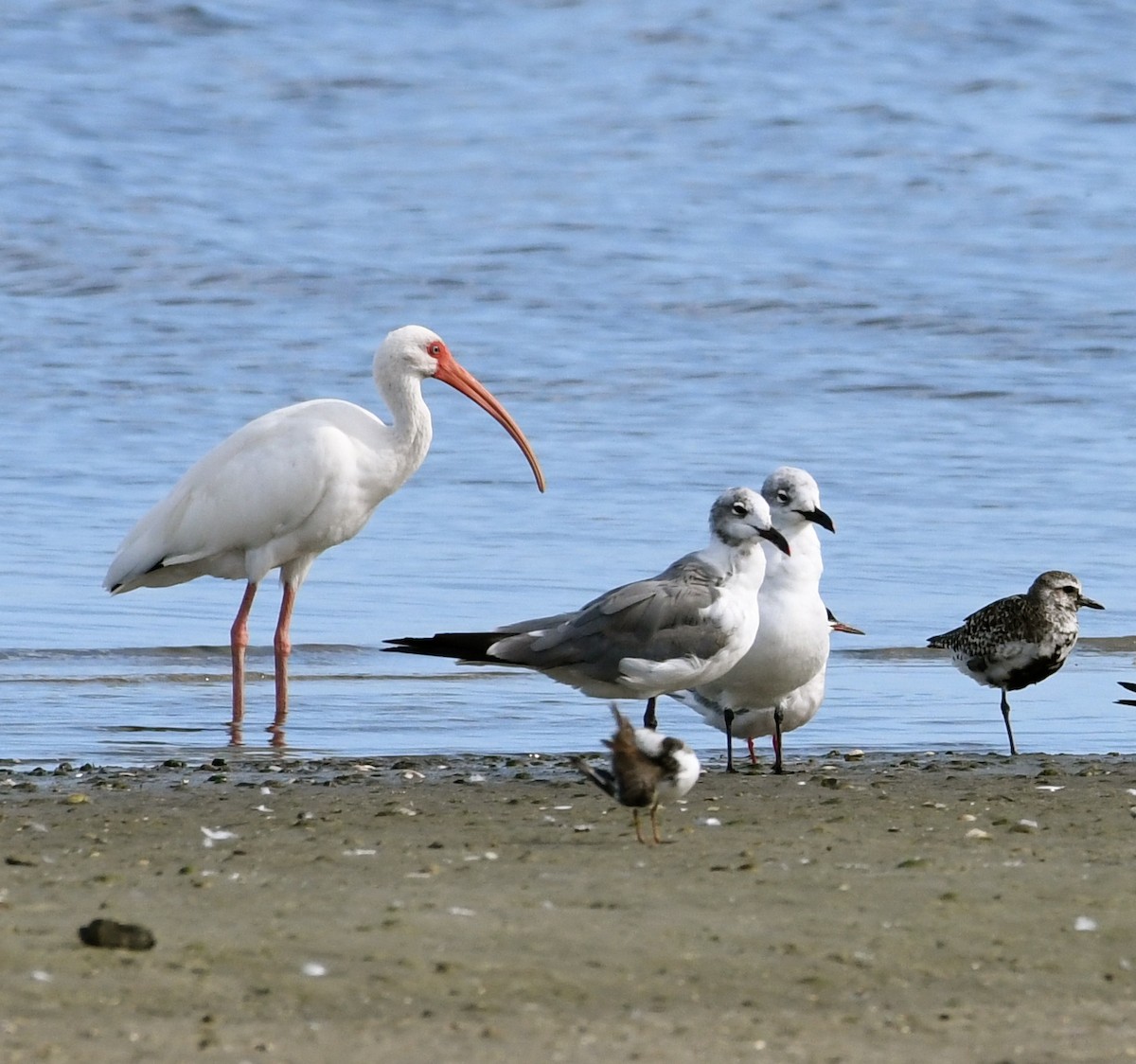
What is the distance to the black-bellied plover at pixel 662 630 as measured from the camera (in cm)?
820

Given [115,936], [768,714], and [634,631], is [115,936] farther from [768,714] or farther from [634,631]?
[768,714]

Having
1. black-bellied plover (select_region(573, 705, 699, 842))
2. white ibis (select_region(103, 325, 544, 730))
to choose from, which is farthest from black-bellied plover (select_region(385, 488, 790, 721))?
white ibis (select_region(103, 325, 544, 730))

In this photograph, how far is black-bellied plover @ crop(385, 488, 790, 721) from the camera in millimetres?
8195

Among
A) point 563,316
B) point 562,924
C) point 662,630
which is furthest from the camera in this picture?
point 563,316

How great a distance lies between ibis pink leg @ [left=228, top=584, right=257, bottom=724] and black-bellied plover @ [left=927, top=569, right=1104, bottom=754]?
3.40 metres

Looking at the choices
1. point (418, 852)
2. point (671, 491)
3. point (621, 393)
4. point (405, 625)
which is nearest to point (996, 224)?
point (621, 393)

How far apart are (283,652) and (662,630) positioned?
125 inches

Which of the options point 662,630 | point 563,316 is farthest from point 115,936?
point 563,316

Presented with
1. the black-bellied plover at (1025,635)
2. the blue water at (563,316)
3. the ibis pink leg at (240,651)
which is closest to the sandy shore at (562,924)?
the black-bellied plover at (1025,635)

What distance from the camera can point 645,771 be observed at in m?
6.51

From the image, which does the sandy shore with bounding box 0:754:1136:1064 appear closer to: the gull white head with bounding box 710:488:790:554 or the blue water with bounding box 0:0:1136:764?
the gull white head with bounding box 710:488:790:554

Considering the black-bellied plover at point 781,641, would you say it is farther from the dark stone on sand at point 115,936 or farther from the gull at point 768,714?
the dark stone on sand at point 115,936

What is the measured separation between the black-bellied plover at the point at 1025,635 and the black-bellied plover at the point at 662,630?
1.38 meters

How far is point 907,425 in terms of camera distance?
18.3 meters
